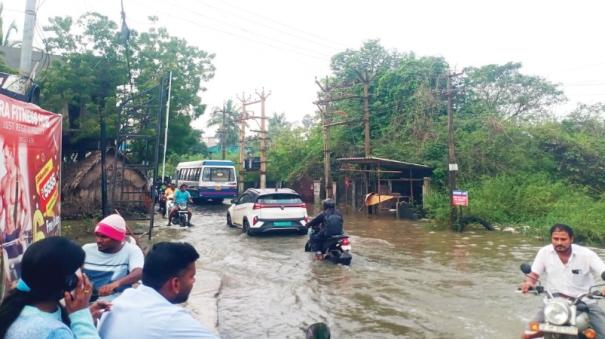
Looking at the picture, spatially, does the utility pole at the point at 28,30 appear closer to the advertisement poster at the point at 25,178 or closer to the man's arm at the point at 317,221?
the advertisement poster at the point at 25,178

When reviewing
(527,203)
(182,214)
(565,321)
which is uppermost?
(527,203)

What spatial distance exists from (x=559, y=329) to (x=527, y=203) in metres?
14.9

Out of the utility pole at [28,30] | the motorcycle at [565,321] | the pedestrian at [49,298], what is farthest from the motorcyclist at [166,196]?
the pedestrian at [49,298]

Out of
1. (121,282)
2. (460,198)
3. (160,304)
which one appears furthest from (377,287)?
(460,198)

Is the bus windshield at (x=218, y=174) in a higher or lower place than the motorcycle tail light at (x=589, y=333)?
higher

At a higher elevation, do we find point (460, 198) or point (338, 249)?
point (460, 198)

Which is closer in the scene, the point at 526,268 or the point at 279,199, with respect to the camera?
the point at 526,268

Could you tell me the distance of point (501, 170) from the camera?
2036 cm

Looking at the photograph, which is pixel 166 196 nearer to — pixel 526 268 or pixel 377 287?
pixel 377 287

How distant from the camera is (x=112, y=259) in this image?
4297 millimetres

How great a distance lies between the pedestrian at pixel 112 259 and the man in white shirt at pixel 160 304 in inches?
79.5

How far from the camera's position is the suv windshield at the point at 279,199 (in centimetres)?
1451

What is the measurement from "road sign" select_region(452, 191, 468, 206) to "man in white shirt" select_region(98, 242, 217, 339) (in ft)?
49.7

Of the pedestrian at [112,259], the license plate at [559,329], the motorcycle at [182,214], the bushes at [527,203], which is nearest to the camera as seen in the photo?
the license plate at [559,329]
